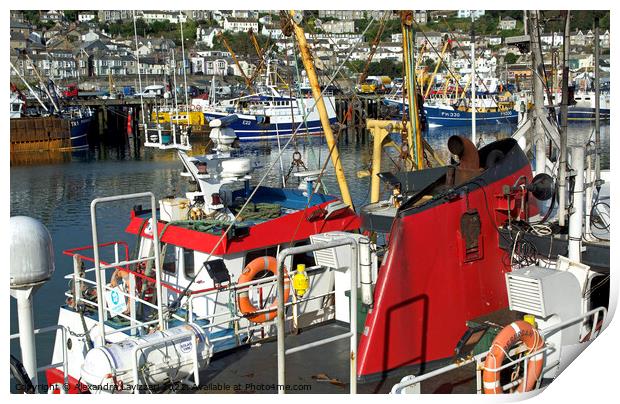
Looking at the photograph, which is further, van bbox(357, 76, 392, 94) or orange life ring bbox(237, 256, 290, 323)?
van bbox(357, 76, 392, 94)

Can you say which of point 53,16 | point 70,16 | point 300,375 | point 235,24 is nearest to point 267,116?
point 300,375

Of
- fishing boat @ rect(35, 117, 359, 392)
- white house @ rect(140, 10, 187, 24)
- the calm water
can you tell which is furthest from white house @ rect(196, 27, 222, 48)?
fishing boat @ rect(35, 117, 359, 392)

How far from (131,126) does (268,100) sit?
1276cm

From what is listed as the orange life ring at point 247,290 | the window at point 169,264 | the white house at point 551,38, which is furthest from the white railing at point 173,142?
the white house at point 551,38

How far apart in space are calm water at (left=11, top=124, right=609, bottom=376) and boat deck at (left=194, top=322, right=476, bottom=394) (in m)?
7.13

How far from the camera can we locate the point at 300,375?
9500 mm

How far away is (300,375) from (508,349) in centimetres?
254

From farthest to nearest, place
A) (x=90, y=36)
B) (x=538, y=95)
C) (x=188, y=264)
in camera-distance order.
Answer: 1. (x=90, y=36)
2. (x=188, y=264)
3. (x=538, y=95)

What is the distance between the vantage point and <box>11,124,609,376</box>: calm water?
22.2m

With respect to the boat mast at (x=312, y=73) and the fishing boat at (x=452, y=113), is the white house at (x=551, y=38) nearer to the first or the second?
the boat mast at (x=312, y=73)

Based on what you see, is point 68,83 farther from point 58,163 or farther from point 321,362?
point 321,362

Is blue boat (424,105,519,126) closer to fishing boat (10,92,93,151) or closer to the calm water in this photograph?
the calm water

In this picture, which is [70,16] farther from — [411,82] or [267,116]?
[411,82]

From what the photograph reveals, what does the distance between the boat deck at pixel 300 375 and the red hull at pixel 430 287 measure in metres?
0.36
